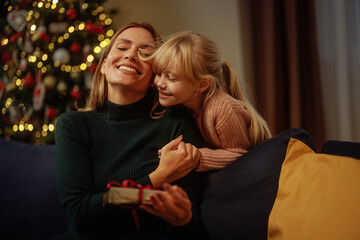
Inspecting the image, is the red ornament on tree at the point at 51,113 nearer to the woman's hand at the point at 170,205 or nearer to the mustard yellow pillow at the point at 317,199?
the woman's hand at the point at 170,205

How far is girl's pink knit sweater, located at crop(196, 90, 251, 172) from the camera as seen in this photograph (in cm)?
109

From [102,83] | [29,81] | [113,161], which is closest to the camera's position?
[113,161]

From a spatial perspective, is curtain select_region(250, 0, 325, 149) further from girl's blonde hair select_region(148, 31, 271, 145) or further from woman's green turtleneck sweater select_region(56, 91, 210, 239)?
woman's green turtleneck sweater select_region(56, 91, 210, 239)

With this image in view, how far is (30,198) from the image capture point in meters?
1.44

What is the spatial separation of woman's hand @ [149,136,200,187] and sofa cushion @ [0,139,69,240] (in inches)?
24.9

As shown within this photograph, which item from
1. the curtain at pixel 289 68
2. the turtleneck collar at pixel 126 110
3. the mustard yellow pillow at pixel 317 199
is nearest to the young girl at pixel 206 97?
the turtleneck collar at pixel 126 110

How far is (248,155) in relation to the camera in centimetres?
105

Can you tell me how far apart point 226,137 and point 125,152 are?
1.18 feet

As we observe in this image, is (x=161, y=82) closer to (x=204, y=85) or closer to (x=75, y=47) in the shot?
(x=204, y=85)

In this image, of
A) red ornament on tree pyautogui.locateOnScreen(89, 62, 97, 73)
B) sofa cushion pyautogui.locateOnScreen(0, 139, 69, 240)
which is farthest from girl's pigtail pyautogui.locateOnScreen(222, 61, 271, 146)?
red ornament on tree pyautogui.locateOnScreen(89, 62, 97, 73)

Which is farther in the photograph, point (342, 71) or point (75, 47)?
point (75, 47)

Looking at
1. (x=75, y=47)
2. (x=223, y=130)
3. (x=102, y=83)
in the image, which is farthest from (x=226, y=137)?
(x=75, y=47)

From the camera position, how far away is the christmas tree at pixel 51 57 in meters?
2.41

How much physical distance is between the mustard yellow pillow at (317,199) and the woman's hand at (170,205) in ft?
0.82
